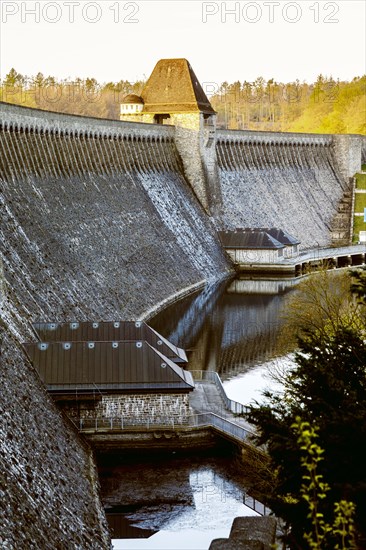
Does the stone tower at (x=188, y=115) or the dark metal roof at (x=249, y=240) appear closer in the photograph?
the dark metal roof at (x=249, y=240)

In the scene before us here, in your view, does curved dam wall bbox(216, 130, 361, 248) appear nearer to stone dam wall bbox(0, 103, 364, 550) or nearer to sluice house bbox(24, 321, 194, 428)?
stone dam wall bbox(0, 103, 364, 550)

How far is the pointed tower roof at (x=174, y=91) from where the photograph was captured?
61219 mm

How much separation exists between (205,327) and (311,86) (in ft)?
425

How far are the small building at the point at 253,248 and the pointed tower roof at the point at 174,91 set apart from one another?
8.36m

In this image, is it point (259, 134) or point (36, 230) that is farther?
point (259, 134)

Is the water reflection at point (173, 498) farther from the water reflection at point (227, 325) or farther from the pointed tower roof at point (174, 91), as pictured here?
the pointed tower roof at point (174, 91)

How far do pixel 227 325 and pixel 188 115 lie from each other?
2283cm

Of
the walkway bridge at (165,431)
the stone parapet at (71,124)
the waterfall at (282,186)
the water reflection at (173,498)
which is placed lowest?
the water reflection at (173,498)

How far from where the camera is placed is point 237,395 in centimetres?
3016

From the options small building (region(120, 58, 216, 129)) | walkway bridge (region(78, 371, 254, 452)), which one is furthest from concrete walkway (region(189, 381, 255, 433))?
small building (region(120, 58, 216, 129))

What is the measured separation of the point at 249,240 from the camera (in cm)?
5734

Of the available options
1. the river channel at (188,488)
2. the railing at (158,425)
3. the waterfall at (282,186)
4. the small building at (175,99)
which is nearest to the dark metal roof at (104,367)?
the railing at (158,425)

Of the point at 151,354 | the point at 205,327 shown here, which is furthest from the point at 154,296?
the point at 151,354

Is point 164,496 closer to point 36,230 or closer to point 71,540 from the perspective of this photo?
point 71,540
